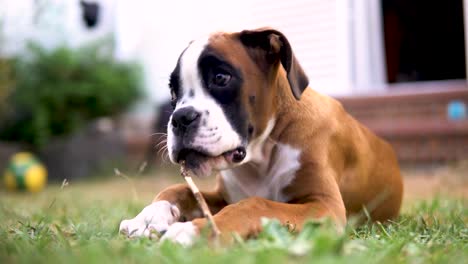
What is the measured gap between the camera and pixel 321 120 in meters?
3.34

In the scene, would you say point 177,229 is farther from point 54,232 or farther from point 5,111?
point 5,111

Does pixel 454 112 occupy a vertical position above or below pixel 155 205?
below

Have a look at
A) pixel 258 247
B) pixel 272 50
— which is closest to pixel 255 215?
pixel 258 247

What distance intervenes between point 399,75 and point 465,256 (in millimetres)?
9776

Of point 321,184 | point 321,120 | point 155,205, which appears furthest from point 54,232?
point 321,120

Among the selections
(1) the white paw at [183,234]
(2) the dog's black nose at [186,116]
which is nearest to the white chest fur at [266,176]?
(2) the dog's black nose at [186,116]

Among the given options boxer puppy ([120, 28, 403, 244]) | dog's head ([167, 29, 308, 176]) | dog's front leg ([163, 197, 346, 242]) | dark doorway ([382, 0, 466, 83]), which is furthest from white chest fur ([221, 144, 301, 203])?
dark doorway ([382, 0, 466, 83])

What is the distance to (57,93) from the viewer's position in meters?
9.64

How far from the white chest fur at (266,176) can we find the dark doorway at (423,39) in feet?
27.3

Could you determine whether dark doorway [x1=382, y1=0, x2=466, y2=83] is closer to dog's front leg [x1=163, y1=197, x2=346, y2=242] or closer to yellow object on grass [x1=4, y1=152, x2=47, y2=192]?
yellow object on grass [x1=4, y1=152, x2=47, y2=192]

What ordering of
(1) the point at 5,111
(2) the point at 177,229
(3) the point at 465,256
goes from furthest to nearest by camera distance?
(1) the point at 5,111 → (2) the point at 177,229 → (3) the point at 465,256

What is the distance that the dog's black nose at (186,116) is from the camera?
2.83 metres

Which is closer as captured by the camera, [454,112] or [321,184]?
[321,184]

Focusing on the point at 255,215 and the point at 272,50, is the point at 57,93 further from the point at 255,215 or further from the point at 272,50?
the point at 255,215
